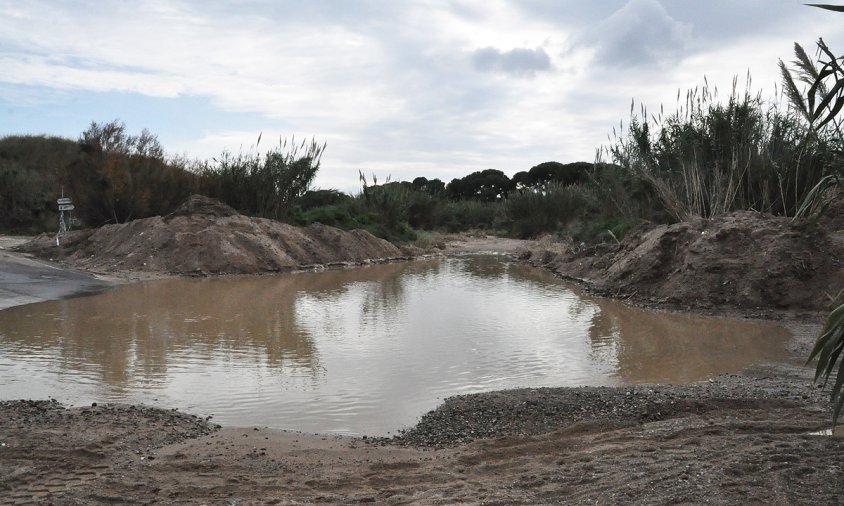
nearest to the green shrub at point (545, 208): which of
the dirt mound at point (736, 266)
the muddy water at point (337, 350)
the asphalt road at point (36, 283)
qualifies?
the dirt mound at point (736, 266)

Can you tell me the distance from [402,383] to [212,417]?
2.11 metres

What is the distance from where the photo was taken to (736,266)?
44.1ft

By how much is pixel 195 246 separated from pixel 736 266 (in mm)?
14921

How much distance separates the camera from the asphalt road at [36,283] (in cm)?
1344

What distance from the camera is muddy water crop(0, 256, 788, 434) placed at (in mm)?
6801

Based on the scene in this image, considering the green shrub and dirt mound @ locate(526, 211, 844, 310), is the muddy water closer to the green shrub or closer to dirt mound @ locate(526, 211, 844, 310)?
dirt mound @ locate(526, 211, 844, 310)

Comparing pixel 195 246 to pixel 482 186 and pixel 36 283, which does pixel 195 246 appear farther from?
pixel 482 186

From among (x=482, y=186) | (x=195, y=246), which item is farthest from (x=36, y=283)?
(x=482, y=186)

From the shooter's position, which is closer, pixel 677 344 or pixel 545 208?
pixel 677 344

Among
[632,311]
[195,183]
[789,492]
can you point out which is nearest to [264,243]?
[195,183]

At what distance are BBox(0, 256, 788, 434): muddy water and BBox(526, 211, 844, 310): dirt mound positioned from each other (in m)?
1.09

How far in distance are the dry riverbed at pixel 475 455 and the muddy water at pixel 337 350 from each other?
2.42 feet

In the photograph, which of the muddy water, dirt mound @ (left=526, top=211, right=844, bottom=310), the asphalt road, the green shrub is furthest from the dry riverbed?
the green shrub

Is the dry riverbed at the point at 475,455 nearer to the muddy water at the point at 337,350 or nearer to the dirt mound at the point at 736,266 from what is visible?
the muddy water at the point at 337,350
